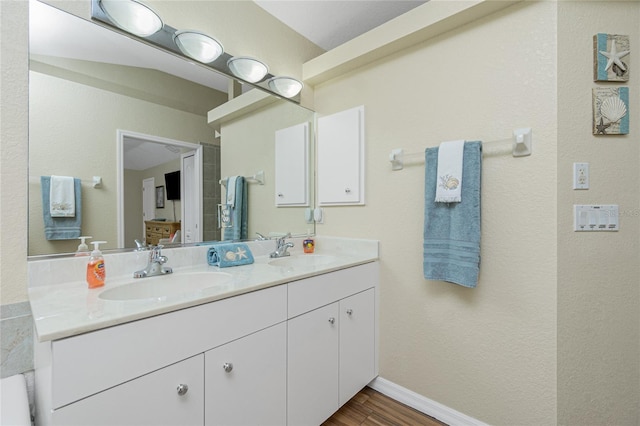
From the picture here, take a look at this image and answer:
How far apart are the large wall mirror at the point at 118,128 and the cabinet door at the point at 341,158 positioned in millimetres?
601

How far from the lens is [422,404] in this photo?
160 centimetres

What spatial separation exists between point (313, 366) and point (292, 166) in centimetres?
133

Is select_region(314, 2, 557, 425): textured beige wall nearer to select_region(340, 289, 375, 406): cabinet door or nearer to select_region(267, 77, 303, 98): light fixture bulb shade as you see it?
select_region(340, 289, 375, 406): cabinet door

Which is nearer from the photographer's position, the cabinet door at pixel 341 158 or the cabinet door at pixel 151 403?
the cabinet door at pixel 151 403

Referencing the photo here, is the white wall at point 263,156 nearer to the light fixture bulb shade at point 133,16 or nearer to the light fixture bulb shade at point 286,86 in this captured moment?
the light fixture bulb shade at point 286,86

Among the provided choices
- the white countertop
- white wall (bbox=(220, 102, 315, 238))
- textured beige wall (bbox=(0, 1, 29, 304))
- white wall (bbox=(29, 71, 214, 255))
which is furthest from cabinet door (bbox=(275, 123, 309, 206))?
textured beige wall (bbox=(0, 1, 29, 304))

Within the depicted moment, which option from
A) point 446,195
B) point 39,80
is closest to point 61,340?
point 39,80

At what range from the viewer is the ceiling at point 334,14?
175 centimetres

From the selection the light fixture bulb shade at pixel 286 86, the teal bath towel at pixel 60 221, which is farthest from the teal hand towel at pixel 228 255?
the light fixture bulb shade at pixel 286 86

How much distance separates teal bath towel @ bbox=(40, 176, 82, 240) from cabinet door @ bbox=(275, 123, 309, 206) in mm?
1129

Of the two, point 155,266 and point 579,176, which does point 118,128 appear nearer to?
point 155,266

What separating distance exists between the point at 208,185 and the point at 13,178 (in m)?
0.78

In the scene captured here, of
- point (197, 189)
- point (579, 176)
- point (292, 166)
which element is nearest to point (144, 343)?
point (197, 189)

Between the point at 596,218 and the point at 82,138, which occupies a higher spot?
the point at 82,138
